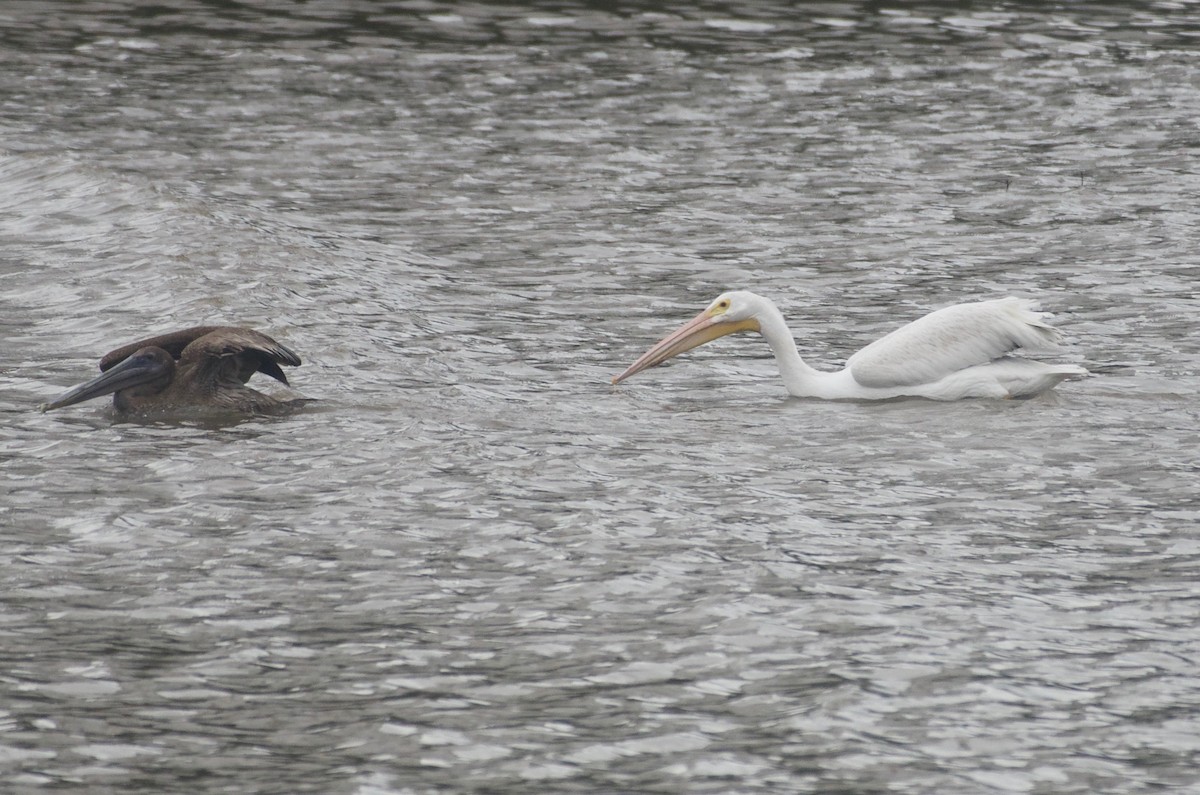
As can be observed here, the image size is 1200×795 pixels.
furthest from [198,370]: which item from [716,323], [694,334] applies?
[716,323]

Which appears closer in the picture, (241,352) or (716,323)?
(241,352)

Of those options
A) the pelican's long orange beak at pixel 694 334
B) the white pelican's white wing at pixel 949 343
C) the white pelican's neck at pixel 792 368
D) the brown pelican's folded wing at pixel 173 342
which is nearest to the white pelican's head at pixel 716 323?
the pelican's long orange beak at pixel 694 334

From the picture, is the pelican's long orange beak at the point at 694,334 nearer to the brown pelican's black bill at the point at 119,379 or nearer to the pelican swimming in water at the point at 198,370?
the pelican swimming in water at the point at 198,370

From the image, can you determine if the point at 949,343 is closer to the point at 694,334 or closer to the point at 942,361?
the point at 942,361

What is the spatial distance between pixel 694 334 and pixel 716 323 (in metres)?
0.16

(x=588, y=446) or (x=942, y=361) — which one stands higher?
(x=942, y=361)

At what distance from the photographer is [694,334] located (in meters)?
11.3

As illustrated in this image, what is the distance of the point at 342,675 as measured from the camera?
660 cm

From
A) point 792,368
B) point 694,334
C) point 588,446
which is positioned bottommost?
point 588,446

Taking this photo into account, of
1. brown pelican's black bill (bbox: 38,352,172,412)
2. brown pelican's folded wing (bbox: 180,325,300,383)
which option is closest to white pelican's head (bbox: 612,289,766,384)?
brown pelican's folded wing (bbox: 180,325,300,383)

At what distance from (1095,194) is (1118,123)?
298 centimetres

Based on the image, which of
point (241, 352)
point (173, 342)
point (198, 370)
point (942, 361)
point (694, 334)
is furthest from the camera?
point (694, 334)

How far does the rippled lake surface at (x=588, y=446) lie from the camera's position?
621cm

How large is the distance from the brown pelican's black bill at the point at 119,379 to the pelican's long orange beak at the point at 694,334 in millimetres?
2621
